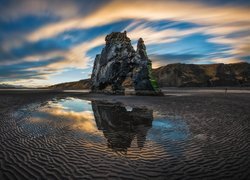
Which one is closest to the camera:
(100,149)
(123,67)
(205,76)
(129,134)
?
(100,149)

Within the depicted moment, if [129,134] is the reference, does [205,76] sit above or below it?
above

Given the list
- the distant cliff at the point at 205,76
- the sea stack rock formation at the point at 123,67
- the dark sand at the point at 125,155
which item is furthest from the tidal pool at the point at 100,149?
the distant cliff at the point at 205,76

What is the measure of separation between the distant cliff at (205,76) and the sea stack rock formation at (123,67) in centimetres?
7278

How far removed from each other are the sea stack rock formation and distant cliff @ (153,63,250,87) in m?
72.8

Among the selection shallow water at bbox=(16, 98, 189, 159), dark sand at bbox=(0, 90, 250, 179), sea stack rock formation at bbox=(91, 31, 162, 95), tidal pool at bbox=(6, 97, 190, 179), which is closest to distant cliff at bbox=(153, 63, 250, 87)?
sea stack rock formation at bbox=(91, 31, 162, 95)

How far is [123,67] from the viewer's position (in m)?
62.2

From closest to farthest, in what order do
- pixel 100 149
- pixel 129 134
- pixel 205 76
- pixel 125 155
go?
pixel 125 155 < pixel 100 149 < pixel 129 134 < pixel 205 76

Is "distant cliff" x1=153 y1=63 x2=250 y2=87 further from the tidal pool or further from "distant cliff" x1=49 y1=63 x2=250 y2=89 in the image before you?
the tidal pool

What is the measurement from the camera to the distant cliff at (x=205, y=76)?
408ft

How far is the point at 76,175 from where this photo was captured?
7184 millimetres

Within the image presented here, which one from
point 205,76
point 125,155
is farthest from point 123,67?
point 205,76

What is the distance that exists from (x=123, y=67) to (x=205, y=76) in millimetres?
94467

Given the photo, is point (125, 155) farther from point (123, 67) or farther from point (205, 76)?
point (205, 76)

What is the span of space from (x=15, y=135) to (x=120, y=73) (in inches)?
1990
